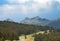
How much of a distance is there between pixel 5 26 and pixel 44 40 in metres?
46.5

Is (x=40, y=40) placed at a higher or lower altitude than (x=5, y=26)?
lower

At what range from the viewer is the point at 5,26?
147 m

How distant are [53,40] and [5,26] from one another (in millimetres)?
44782

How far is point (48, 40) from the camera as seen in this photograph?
108 m

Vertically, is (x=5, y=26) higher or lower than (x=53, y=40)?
higher

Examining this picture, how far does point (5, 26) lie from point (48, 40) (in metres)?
47.5

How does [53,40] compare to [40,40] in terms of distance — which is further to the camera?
[53,40]

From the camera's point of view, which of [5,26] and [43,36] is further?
[5,26]

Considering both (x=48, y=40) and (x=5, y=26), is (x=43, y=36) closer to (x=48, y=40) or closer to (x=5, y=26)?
(x=48, y=40)

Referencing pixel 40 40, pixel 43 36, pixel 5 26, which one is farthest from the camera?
pixel 5 26

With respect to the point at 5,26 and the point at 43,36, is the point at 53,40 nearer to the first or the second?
the point at 43,36

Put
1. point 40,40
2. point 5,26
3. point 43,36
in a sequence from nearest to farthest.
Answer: point 40,40
point 43,36
point 5,26

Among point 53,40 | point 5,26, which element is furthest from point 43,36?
point 5,26

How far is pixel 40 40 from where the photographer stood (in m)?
106
